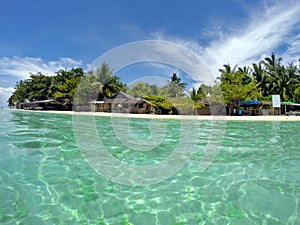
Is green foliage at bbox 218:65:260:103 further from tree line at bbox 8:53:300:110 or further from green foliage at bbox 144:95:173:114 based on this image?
green foliage at bbox 144:95:173:114

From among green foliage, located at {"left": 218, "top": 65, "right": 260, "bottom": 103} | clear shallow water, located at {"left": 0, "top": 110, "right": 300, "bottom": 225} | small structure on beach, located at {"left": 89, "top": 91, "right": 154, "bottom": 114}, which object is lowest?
clear shallow water, located at {"left": 0, "top": 110, "right": 300, "bottom": 225}

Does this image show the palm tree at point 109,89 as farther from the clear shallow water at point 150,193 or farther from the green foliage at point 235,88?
the clear shallow water at point 150,193

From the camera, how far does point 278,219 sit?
259 cm

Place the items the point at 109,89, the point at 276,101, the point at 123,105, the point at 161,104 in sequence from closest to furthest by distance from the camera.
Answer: the point at 276,101 < the point at 161,104 < the point at 123,105 < the point at 109,89

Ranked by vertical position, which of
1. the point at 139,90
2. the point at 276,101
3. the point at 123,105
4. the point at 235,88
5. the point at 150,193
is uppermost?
the point at 139,90

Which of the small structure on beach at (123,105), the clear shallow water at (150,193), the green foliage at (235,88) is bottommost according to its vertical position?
the clear shallow water at (150,193)

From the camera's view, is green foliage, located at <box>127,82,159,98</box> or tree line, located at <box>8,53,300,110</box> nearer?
tree line, located at <box>8,53,300,110</box>

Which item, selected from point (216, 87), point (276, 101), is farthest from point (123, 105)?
point (276, 101)

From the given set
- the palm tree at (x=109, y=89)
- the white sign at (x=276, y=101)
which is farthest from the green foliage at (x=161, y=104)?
the white sign at (x=276, y=101)

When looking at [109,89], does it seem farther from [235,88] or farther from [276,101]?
[276,101]

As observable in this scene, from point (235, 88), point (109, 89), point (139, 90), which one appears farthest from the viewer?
point (139, 90)

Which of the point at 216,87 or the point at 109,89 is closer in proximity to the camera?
the point at 216,87

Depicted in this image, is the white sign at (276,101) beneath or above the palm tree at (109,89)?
beneath

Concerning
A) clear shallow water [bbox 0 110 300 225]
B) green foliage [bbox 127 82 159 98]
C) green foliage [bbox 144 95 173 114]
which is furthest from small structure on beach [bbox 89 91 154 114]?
clear shallow water [bbox 0 110 300 225]
